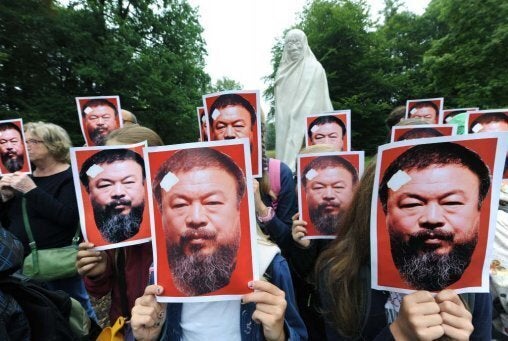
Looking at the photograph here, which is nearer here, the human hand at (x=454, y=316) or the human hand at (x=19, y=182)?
the human hand at (x=454, y=316)

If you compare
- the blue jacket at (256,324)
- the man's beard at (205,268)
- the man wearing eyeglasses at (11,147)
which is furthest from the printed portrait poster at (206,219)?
the man wearing eyeglasses at (11,147)

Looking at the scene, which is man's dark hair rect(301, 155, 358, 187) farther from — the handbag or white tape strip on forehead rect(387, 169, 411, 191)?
the handbag

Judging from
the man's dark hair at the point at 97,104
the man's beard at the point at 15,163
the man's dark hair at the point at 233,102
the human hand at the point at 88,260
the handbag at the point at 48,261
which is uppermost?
the man's dark hair at the point at 97,104

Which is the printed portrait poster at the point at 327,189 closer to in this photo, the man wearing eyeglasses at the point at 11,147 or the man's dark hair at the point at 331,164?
the man's dark hair at the point at 331,164

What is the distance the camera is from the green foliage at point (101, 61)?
982 cm

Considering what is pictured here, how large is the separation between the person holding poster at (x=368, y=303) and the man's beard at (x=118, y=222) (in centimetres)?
87

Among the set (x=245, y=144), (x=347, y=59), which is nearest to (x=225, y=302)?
(x=245, y=144)

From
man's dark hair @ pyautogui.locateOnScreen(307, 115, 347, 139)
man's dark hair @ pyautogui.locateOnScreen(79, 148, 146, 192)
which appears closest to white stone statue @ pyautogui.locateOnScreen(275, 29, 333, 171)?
man's dark hair @ pyautogui.locateOnScreen(307, 115, 347, 139)

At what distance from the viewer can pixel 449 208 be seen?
990 mm

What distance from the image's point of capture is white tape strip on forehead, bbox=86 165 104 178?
1.60 m

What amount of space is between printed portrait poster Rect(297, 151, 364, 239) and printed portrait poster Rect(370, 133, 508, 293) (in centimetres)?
83

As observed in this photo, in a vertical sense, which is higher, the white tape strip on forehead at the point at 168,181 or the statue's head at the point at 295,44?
the statue's head at the point at 295,44

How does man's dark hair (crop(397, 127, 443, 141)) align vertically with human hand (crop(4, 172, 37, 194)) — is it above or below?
above

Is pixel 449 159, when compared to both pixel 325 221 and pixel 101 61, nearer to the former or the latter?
pixel 325 221
